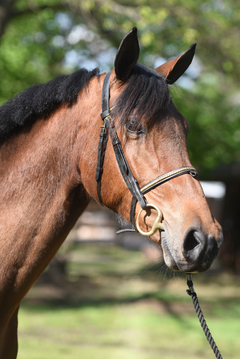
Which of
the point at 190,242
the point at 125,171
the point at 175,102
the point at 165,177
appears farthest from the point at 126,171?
the point at 175,102

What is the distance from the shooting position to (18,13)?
7789 millimetres

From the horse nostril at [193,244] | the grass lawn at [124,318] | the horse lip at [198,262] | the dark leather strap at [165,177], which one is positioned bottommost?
the grass lawn at [124,318]

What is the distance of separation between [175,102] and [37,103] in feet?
18.0

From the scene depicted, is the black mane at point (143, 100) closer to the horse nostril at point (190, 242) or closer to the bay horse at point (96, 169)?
the bay horse at point (96, 169)

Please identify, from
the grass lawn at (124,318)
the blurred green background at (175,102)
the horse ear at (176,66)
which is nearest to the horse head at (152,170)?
the horse ear at (176,66)

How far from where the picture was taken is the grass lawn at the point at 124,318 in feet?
20.5

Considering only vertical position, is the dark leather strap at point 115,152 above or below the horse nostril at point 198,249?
above

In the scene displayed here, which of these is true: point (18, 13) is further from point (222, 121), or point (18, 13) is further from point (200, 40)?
point (222, 121)

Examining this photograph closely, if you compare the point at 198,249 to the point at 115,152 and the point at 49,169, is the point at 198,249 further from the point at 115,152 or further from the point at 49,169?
the point at 49,169

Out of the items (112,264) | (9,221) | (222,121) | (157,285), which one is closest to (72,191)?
(9,221)

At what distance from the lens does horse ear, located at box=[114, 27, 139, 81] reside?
201 cm

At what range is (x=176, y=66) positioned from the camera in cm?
238

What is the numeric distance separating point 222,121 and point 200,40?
277cm

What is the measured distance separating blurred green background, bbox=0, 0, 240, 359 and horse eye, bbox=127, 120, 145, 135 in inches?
147
